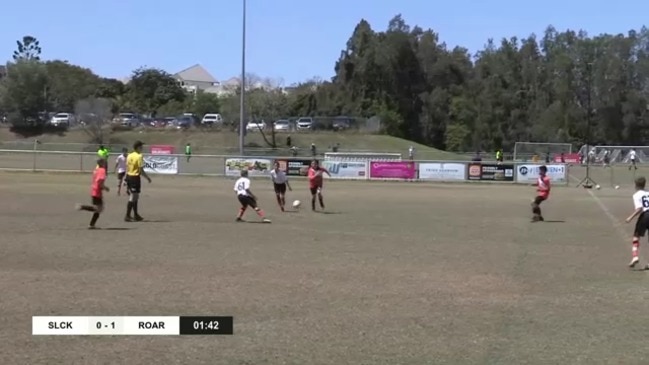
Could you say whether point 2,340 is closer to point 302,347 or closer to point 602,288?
point 302,347

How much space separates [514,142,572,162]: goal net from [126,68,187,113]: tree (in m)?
83.5

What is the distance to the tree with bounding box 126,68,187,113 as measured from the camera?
14950 cm

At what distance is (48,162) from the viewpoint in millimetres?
56312

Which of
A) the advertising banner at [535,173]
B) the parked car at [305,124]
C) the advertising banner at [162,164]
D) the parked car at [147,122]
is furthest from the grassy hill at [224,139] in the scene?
the advertising banner at [535,173]

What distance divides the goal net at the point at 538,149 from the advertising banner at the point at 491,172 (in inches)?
882

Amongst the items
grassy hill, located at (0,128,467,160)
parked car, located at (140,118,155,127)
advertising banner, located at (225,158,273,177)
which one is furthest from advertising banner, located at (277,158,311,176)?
parked car, located at (140,118,155,127)

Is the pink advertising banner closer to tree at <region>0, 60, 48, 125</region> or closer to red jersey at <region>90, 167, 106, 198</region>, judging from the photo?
red jersey at <region>90, 167, 106, 198</region>

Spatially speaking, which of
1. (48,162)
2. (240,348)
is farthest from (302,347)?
(48,162)

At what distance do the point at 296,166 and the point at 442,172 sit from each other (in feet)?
27.7

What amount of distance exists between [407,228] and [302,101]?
108 m

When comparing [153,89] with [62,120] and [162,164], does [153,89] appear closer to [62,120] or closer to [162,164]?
[62,120]

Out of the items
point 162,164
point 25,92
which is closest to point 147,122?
point 25,92

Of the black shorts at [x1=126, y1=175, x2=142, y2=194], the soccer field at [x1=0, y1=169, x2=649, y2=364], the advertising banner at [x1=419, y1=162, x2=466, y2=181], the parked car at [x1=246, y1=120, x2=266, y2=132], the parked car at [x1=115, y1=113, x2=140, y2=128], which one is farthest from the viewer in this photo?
the parked car at [x1=115, y1=113, x2=140, y2=128]

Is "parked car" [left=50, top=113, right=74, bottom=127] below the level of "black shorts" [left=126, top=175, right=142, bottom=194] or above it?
above
